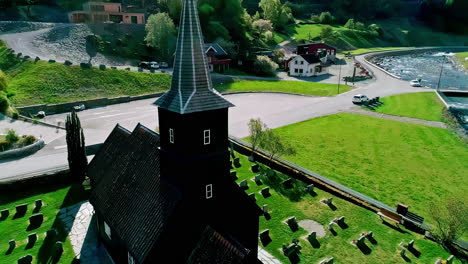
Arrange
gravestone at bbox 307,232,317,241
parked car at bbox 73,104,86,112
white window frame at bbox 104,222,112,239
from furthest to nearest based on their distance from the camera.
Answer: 1. parked car at bbox 73,104,86,112
2. gravestone at bbox 307,232,317,241
3. white window frame at bbox 104,222,112,239

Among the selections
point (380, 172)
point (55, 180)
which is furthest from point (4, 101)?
point (380, 172)

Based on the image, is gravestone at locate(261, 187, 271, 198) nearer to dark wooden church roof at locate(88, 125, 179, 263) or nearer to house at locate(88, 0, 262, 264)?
house at locate(88, 0, 262, 264)

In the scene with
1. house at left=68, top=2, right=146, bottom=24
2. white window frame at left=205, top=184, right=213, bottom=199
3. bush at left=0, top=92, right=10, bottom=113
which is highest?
house at left=68, top=2, right=146, bottom=24

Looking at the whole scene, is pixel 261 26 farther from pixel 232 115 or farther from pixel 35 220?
pixel 35 220

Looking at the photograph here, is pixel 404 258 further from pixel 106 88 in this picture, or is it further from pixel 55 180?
pixel 106 88

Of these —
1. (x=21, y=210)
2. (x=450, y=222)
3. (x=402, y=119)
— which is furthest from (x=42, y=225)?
(x=402, y=119)

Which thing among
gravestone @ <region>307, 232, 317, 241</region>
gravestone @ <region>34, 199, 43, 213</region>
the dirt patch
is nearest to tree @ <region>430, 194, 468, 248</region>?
the dirt patch
